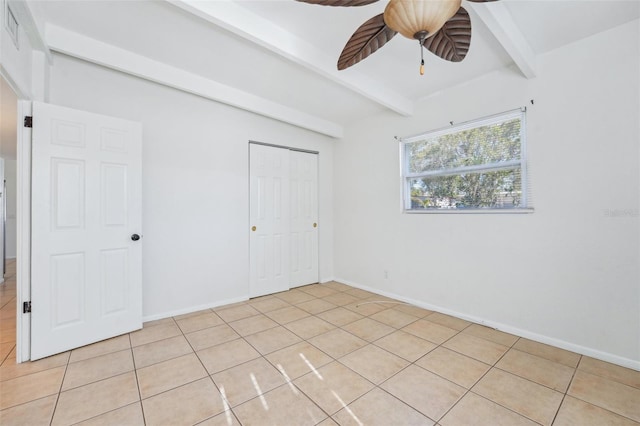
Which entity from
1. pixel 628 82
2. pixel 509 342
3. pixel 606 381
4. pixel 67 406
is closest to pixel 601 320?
pixel 606 381

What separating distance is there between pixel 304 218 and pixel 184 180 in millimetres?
1839

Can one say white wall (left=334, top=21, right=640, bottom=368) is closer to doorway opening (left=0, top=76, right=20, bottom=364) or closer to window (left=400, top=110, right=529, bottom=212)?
window (left=400, top=110, right=529, bottom=212)

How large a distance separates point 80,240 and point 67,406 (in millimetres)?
1277

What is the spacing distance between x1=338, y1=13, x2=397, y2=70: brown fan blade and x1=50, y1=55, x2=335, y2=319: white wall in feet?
6.71

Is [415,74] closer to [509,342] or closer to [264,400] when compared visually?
[509,342]

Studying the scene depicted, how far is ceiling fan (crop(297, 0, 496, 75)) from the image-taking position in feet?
3.96

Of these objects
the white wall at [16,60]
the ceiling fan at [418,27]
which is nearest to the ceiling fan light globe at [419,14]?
the ceiling fan at [418,27]

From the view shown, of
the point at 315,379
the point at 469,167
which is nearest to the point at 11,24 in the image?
the point at 315,379

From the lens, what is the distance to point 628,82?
2.06 meters

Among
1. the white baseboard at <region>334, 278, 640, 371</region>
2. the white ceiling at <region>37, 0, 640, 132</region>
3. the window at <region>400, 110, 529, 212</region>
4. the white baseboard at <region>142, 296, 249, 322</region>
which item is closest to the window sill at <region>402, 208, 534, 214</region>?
the window at <region>400, 110, 529, 212</region>

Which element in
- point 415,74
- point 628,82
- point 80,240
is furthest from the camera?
point 415,74

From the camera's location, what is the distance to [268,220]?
3.84 meters

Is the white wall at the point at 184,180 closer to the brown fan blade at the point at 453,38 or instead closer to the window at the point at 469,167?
the window at the point at 469,167

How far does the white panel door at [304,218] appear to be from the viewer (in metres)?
4.16
